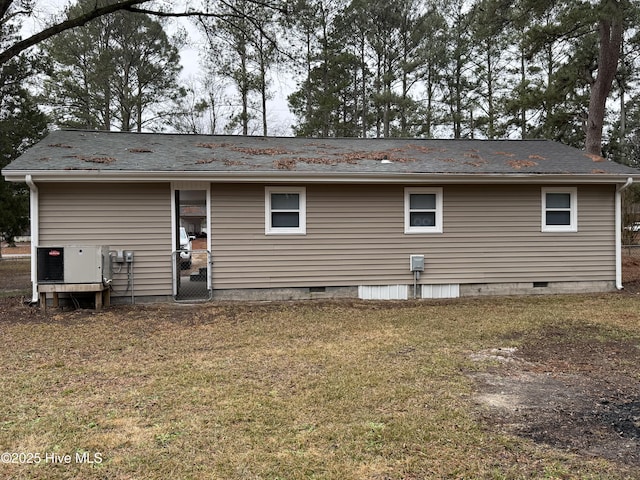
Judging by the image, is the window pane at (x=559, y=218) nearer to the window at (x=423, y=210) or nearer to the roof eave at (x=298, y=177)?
the roof eave at (x=298, y=177)

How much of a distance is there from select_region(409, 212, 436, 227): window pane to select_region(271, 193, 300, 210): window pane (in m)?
2.30

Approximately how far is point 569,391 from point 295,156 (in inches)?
266

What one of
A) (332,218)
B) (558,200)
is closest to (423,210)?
(332,218)

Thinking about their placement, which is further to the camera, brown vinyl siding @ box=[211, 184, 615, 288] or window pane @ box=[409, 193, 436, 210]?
window pane @ box=[409, 193, 436, 210]

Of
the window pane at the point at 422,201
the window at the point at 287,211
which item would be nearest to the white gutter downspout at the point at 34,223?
the window at the point at 287,211

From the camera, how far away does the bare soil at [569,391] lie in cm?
290

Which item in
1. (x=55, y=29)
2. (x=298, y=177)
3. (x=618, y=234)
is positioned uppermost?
(x=55, y=29)

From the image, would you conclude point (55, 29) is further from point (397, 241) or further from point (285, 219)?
point (397, 241)

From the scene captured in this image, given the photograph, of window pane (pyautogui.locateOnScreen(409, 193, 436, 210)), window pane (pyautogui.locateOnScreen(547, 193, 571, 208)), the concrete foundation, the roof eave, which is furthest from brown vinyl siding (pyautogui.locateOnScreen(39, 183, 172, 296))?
window pane (pyautogui.locateOnScreen(547, 193, 571, 208))

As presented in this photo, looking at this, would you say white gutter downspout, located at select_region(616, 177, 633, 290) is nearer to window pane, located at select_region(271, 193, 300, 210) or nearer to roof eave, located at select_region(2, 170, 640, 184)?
roof eave, located at select_region(2, 170, 640, 184)

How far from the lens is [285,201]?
8562 mm

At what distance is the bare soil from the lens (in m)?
2.90

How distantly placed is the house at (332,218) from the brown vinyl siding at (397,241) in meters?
0.02

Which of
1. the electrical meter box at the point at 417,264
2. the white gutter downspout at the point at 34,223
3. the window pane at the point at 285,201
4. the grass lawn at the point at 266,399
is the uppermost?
the window pane at the point at 285,201
